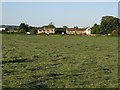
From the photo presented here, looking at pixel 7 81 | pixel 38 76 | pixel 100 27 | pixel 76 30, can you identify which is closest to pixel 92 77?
pixel 38 76

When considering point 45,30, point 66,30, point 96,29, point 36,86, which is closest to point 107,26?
point 96,29

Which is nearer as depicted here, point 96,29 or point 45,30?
point 96,29

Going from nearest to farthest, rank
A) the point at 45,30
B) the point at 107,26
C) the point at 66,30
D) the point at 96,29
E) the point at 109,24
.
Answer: the point at 107,26
the point at 109,24
the point at 96,29
the point at 66,30
the point at 45,30

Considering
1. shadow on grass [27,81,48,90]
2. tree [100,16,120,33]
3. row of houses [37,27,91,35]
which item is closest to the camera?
shadow on grass [27,81,48,90]

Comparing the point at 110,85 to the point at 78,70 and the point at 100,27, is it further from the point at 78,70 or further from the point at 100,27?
the point at 100,27

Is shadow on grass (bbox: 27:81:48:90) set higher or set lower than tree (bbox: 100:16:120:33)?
lower

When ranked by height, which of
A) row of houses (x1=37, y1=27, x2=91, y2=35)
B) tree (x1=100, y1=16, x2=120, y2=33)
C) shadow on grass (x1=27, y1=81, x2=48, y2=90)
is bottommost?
shadow on grass (x1=27, y1=81, x2=48, y2=90)

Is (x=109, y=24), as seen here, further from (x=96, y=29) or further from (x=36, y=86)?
(x=36, y=86)

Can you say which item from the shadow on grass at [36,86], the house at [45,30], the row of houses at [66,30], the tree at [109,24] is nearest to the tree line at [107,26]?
the tree at [109,24]

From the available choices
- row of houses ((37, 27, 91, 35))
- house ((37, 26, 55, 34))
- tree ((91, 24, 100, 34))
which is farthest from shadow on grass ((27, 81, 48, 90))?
house ((37, 26, 55, 34))

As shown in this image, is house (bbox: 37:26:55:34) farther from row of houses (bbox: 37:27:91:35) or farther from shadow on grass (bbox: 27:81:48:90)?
shadow on grass (bbox: 27:81:48:90)

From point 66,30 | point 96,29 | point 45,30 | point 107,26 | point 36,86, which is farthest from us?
point 45,30

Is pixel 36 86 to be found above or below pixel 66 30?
below

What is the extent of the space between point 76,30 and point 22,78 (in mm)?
182651
